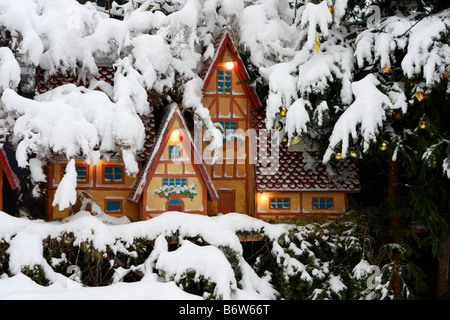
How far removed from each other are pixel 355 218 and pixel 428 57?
15.2ft

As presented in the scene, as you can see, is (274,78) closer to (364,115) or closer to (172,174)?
(364,115)

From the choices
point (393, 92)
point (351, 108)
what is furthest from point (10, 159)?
point (393, 92)

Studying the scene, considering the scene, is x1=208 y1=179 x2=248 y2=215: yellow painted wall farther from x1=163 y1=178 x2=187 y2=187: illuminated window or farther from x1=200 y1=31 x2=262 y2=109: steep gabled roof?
x1=200 y1=31 x2=262 y2=109: steep gabled roof

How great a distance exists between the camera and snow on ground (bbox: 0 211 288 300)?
1140cm

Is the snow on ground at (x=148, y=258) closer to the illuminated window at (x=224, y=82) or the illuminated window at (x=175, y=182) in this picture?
the illuminated window at (x=175, y=182)

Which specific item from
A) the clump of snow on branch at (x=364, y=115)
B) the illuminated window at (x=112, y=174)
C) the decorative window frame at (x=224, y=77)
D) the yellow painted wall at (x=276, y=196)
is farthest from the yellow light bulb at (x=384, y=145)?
the illuminated window at (x=112, y=174)

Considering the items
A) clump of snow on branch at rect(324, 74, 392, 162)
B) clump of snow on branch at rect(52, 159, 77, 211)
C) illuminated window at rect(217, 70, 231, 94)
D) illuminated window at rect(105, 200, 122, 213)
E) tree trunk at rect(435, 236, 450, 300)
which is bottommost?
tree trunk at rect(435, 236, 450, 300)

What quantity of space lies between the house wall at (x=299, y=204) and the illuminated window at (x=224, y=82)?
124 inches

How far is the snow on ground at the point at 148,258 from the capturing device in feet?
37.4

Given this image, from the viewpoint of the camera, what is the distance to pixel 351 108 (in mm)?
12477

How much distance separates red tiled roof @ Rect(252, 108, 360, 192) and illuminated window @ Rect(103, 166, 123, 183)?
12.4 feet

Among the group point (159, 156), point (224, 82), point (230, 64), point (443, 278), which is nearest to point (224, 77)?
point (224, 82)

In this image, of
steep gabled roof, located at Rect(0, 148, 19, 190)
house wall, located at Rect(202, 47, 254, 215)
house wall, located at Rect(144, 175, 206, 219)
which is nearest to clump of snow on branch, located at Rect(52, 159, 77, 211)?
steep gabled roof, located at Rect(0, 148, 19, 190)

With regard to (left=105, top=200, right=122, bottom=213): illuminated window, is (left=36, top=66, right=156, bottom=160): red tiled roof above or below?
above
